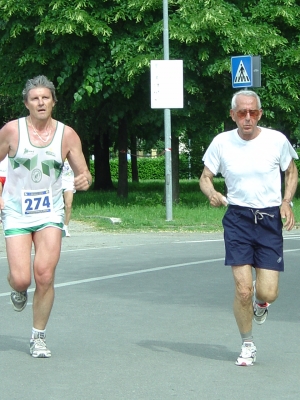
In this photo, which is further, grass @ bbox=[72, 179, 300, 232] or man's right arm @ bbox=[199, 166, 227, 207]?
grass @ bbox=[72, 179, 300, 232]

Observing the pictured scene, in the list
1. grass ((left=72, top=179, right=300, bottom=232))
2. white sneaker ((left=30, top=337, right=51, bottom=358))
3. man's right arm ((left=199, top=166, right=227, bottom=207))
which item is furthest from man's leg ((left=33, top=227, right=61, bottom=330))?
Result: grass ((left=72, top=179, right=300, bottom=232))

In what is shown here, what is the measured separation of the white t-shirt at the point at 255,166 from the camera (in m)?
7.12

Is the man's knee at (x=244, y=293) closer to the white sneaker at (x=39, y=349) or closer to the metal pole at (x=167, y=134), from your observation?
the white sneaker at (x=39, y=349)

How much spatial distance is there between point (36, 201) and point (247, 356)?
1.80 m

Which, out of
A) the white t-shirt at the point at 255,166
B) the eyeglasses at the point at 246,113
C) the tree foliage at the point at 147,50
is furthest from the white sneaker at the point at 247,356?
the tree foliage at the point at 147,50

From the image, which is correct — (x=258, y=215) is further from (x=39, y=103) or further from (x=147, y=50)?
(x=147, y=50)

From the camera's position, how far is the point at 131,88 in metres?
24.9

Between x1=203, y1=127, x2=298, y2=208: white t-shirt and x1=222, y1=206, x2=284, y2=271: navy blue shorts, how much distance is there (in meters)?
0.07

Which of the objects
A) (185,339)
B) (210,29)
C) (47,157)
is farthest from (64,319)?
(210,29)

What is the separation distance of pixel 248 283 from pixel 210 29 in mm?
17212

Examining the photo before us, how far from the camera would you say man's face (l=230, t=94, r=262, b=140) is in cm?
707

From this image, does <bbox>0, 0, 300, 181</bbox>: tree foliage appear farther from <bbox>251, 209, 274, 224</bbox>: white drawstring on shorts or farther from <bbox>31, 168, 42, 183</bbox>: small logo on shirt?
<bbox>251, 209, 274, 224</bbox>: white drawstring on shorts

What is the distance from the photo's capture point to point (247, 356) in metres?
7.12

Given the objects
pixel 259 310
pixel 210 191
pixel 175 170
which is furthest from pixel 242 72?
pixel 210 191
